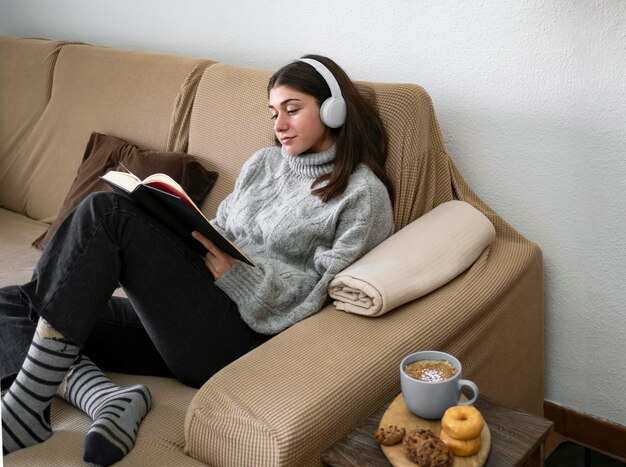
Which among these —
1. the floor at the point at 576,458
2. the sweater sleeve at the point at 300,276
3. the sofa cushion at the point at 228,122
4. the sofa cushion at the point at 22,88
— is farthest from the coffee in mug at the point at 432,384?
the sofa cushion at the point at 22,88

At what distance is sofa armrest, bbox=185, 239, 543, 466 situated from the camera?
3.81 feet

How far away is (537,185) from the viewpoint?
1724 mm

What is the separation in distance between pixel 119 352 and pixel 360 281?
0.56m

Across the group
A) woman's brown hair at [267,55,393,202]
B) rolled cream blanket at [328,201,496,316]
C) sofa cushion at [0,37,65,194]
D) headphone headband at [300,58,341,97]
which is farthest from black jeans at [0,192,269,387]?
sofa cushion at [0,37,65,194]

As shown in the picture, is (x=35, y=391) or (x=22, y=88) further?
(x=22, y=88)

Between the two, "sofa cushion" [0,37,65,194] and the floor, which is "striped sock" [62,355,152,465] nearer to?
the floor

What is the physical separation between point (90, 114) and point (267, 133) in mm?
826

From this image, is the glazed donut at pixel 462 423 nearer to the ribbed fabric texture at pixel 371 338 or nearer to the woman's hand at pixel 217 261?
the ribbed fabric texture at pixel 371 338

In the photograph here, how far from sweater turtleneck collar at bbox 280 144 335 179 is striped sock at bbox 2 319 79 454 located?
633 mm

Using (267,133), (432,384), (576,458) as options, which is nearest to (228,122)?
(267,133)

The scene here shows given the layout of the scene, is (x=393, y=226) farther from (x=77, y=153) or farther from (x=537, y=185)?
(x=77, y=153)

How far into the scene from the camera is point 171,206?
4.51 feet

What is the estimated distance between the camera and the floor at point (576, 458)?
1.75 metres

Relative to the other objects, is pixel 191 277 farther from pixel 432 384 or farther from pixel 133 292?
pixel 432 384
